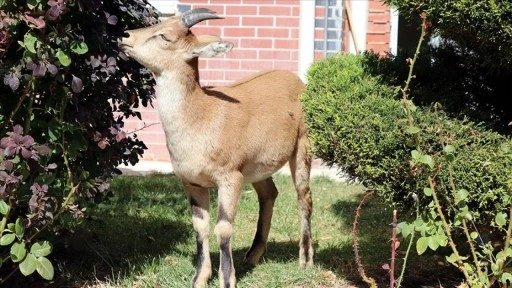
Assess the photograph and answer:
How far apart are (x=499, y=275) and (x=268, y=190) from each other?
2.18 m

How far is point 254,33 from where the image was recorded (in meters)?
10.5

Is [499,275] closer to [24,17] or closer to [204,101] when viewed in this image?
[204,101]

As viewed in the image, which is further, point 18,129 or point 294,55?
point 294,55

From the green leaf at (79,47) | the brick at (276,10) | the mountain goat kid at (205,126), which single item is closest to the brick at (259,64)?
the brick at (276,10)

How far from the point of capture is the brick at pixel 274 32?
34.2 feet

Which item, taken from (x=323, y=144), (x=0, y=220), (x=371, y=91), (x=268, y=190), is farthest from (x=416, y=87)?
(x=0, y=220)

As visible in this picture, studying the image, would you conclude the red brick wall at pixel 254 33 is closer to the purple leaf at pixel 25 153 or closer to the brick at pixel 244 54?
the brick at pixel 244 54

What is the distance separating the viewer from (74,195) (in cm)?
518

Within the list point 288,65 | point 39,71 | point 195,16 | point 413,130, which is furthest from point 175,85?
point 288,65

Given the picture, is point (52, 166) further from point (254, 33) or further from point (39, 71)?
point (254, 33)

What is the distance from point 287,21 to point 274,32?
0.67ft

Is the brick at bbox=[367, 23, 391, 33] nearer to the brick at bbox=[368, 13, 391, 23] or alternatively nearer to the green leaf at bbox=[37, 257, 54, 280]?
the brick at bbox=[368, 13, 391, 23]

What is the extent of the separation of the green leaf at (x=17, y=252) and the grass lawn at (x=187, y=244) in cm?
90

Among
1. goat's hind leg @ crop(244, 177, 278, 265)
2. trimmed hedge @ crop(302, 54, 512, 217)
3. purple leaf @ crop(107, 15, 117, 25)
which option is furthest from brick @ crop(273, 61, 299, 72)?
purple leaf @ crop(107, 15, 117, 25)
